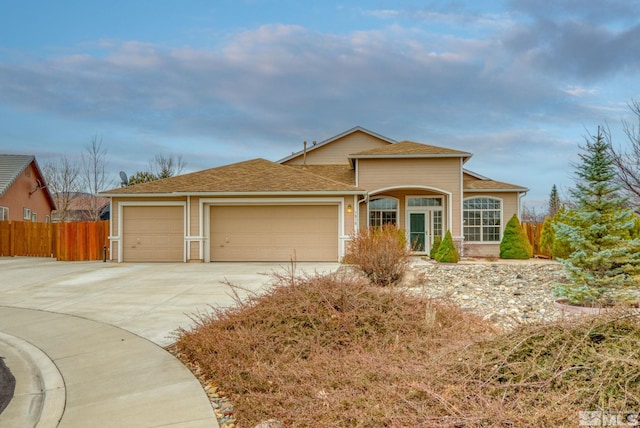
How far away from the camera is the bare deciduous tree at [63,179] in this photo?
33.8 metres

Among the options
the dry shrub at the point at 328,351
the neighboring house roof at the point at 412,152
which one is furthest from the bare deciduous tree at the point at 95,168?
the dry shrub at the point at 328,351

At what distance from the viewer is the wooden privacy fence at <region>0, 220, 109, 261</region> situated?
19.7 meters

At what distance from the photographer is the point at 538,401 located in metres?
2.91

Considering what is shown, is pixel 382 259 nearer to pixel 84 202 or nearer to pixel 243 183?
pixel 243 183

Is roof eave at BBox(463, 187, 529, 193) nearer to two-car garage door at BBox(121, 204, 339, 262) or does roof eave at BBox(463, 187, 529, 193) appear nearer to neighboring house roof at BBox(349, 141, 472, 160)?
neighboring house roof at BBox(349, 141, 472, 160)

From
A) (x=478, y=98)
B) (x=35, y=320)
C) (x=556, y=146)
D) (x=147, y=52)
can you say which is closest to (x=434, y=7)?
(x=478, y=98)

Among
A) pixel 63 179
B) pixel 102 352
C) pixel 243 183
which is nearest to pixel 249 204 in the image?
pixel 243 183

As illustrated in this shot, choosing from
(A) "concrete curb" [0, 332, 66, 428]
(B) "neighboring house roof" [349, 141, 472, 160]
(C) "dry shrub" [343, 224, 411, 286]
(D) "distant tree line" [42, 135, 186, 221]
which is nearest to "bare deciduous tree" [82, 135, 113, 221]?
(D) "distant tree line" [42, 135, 186, 221]

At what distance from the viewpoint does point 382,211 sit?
20.8 m

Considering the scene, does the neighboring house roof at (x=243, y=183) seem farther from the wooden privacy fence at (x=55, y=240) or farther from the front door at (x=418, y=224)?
the front door at (x=418, y=224)

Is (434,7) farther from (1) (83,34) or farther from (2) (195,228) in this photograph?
(2) (195,228)

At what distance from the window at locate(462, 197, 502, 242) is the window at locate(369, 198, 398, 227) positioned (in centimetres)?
328

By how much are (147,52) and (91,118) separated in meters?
12.2

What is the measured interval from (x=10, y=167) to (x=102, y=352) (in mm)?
27516
